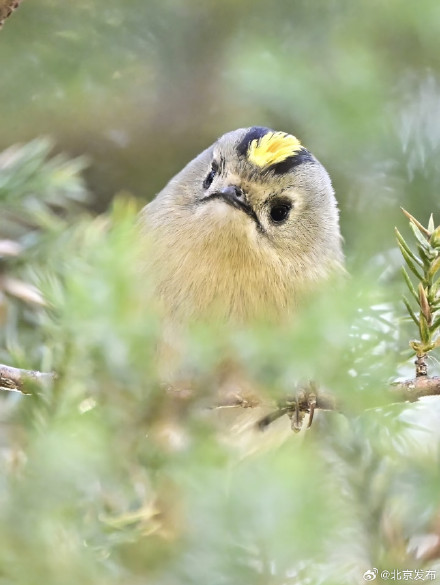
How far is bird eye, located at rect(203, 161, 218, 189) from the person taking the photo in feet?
6.03

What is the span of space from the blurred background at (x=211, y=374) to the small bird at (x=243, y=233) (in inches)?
5.1

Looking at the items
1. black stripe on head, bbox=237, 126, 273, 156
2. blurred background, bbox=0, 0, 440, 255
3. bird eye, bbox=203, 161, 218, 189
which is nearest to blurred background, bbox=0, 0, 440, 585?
blurred background, bbox=0, 0, 440, 255

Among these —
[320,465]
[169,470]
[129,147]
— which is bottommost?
A: [169,470]

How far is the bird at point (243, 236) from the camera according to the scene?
1630 millimetres

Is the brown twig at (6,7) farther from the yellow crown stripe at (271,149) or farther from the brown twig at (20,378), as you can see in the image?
the yellow crown stripe at (271,149)

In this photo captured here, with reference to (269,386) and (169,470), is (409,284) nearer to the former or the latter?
(269,386)

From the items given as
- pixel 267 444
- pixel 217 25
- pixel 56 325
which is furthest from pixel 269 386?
pixel 217 25

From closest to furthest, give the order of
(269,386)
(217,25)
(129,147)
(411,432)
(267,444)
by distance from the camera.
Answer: (269,386), (411,432), (267,444), (217,25), (129,147)

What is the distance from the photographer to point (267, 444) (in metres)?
1.82

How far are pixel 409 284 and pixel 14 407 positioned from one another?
456mm

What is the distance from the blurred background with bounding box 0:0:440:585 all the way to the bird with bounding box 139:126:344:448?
123mm

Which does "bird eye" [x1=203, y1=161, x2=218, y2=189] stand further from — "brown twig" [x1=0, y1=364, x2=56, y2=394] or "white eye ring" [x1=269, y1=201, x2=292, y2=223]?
"brown twig" [x1=0, y1=364, x2=56, y2=394]

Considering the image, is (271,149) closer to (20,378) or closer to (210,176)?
(210,176)

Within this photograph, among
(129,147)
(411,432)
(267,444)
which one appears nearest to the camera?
(411,432)
